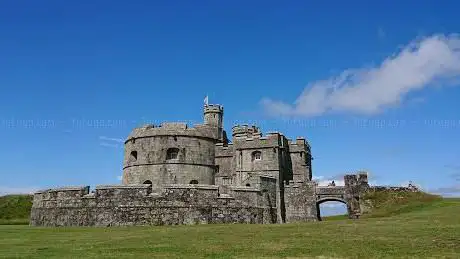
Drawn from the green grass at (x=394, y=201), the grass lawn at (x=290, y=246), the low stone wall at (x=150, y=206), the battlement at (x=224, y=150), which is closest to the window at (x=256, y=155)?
the battlement at (x=224, y=150)

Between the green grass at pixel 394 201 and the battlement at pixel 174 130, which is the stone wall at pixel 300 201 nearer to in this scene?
the green grass at pixel 394 201

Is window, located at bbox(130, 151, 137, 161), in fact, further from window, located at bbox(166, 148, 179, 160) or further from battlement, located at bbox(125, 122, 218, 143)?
window, located at bbox(166, 148, 179, 160)

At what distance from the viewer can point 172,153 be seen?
44531mm

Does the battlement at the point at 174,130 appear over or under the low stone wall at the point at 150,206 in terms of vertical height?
over

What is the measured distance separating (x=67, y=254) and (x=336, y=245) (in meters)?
9.01

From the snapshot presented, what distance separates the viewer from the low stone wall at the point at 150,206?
29891mm

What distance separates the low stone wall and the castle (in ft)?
0.23

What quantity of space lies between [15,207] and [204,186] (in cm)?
2750

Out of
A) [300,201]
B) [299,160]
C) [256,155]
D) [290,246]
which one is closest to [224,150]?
[256,155]

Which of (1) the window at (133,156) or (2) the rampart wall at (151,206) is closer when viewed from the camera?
(2) the rampart wall at (151,206)

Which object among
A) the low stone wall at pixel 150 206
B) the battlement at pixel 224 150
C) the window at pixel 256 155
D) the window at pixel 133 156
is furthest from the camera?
the window at pixel 133 156

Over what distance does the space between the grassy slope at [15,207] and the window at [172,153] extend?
15688 millimetres

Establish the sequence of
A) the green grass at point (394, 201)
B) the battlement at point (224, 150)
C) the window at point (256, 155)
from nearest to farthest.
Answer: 1. the green grass at point (394, 201)
2. the window at point (256, 155)
3. the battlement at point (224, 150)

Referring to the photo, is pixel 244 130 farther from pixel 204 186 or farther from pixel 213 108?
pixel 204 186
